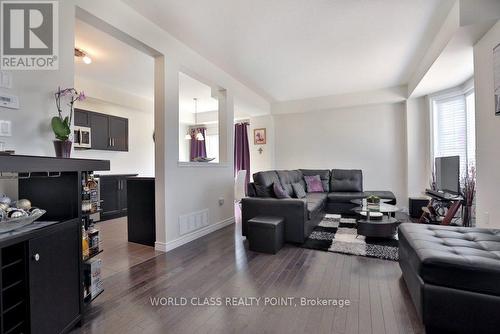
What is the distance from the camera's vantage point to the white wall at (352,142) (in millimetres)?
5340

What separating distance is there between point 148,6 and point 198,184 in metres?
2.23

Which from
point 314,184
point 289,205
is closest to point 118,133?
point 289,205

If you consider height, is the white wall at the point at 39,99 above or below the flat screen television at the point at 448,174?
above

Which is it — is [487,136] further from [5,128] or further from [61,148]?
[5,128]

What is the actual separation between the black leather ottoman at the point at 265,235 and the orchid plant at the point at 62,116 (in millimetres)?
2059

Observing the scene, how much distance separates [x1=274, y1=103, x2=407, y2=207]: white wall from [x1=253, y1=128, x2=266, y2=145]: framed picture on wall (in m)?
0.36

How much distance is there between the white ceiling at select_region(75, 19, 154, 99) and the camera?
2992mm

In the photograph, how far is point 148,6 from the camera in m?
2.49

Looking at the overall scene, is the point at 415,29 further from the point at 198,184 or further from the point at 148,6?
the point at 198,184

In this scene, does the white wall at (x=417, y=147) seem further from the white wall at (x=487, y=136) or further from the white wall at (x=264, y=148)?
the white wall at (x=264, y=148)

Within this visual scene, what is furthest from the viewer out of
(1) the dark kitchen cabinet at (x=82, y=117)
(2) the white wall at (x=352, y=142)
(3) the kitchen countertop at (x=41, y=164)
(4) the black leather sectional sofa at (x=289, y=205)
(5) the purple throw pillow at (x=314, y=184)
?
(2) the white wall at (x=352, y=142)

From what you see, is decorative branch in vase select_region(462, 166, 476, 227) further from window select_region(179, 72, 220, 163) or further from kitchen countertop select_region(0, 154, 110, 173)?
window select_region(179, 72, 220, 163)

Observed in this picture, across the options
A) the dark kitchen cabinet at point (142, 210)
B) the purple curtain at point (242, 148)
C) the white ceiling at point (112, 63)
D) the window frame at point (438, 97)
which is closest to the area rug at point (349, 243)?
the dark kitchen cabinet at point (142, 210)

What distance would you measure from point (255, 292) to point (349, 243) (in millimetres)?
1658
